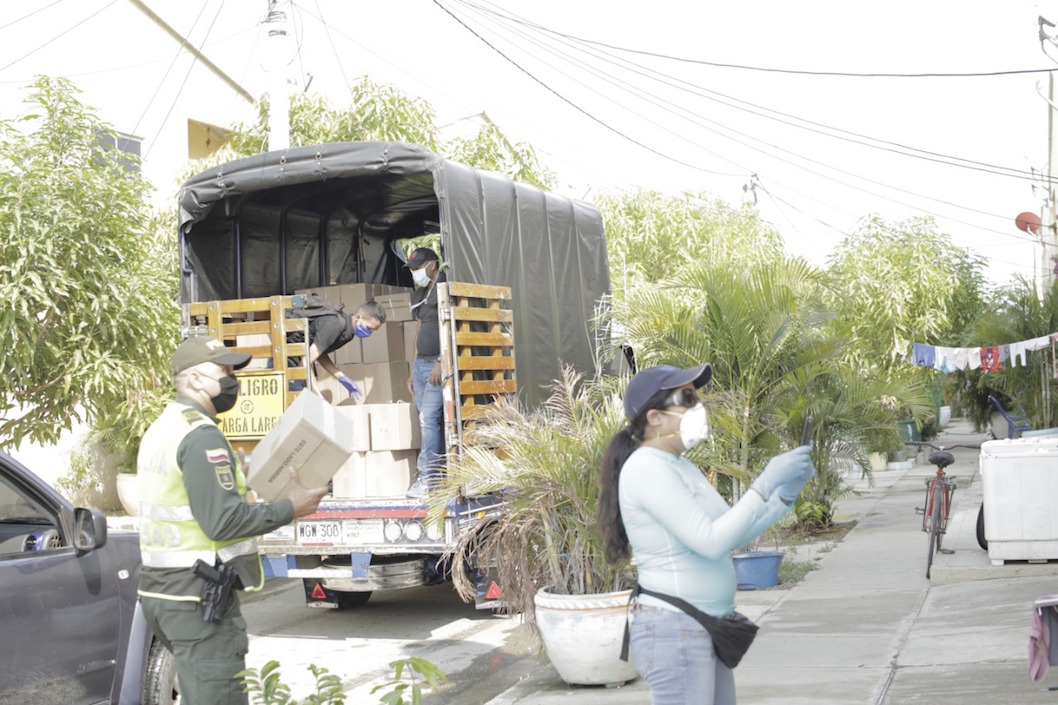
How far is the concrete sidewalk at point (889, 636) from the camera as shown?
21.1 ft

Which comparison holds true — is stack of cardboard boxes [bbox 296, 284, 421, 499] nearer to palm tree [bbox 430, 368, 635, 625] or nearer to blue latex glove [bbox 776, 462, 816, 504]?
palm tree [bbox 430, 368, 635, 625]

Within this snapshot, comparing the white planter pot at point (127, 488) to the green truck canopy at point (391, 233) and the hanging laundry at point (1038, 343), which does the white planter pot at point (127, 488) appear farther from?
the hanging laundry at point (1038, 343)

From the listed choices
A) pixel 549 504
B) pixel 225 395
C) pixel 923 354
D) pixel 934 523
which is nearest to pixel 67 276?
pixel 549 504

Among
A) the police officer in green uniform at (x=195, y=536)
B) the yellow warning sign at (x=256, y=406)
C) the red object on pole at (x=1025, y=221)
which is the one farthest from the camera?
the red object on pole at (x=1025, y=221)

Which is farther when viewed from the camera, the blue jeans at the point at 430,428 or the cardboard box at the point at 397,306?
the cardboard box at the point at 397,306

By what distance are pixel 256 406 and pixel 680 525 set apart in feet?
20.3

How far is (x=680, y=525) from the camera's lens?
3475 millimetres

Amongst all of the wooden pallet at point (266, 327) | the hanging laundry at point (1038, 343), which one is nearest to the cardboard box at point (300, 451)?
the wooden pallet at point (266, 327)

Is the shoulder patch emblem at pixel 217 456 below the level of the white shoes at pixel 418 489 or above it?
above

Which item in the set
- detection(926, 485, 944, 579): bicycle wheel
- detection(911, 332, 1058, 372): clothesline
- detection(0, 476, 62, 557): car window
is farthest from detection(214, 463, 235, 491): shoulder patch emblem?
detection(911, 332, 1058, 372): clothesline

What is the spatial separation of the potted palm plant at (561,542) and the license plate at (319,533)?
151 cm

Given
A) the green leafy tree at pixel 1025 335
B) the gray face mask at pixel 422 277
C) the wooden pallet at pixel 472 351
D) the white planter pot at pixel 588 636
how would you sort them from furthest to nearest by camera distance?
the green leafy tree at pixel 1025 335 < the gray face mask at pixel 422 277 < the wooden pallet at pixel 472 351 < the white planter pot at pixel 588 636

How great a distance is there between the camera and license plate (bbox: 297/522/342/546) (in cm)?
881

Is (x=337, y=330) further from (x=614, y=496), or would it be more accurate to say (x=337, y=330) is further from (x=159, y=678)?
(x=614, y=496)
